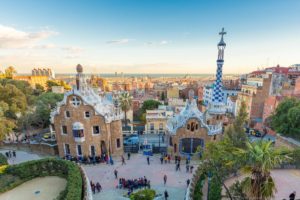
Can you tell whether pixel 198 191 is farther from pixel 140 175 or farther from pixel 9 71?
pixel 9 71

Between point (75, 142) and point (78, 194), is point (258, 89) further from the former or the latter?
point (78, 194)

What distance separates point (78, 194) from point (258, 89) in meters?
45.8

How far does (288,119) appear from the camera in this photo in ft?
86.4

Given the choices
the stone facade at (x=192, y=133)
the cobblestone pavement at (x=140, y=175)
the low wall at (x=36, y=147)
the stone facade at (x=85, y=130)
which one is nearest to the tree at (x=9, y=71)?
the low wall at (x=36, y=147)

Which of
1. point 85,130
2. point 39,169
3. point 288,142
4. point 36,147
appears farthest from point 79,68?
point 288,142

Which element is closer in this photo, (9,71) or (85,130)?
(85,130)

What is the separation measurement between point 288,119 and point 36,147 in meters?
37.1

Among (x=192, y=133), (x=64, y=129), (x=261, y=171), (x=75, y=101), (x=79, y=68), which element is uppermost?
(x=79, y=68)

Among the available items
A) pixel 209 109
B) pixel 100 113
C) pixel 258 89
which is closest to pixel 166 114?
pixel 209 109

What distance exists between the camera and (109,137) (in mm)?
24766

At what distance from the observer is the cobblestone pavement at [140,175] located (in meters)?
17.4

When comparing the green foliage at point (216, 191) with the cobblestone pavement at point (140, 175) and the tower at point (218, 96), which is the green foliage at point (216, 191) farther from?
the tower at point (218, 96)

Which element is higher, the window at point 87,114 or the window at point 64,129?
the window at point 87,114

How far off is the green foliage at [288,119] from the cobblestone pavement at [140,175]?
16.5 m
